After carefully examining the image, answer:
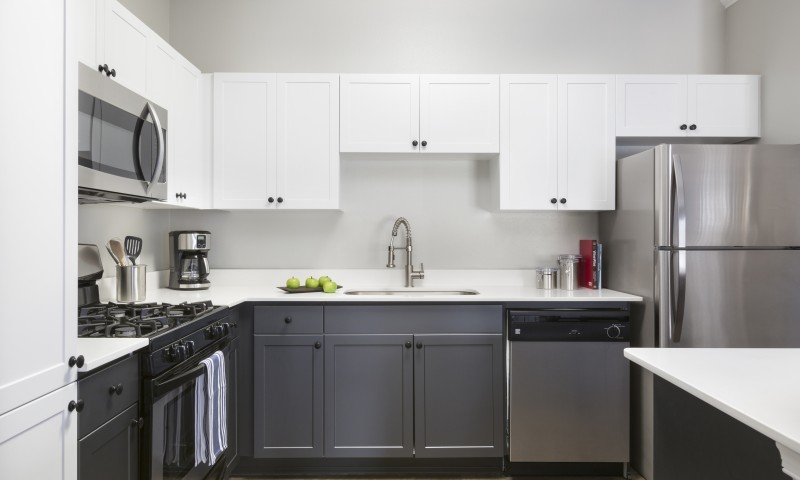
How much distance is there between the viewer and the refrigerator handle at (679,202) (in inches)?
95.7

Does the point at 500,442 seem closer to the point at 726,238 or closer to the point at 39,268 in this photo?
the point at 726,238

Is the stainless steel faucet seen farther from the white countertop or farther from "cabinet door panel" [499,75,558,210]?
the white countertop

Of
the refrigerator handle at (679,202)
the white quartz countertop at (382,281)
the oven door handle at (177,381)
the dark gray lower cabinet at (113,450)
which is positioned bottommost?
the dark gray lower cabinet at (113,450)

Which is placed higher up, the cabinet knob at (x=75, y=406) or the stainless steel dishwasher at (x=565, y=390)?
the cabinet knob at (x=75, y=406)

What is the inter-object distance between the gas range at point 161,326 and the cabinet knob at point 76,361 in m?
0.32

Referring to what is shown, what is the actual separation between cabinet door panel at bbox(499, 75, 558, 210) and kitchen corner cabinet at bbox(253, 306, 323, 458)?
140cm

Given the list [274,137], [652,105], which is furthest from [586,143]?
[274,137]

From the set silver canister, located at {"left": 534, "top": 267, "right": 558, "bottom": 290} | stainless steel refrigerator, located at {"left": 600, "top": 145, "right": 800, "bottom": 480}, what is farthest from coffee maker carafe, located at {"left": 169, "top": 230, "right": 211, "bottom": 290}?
stainless steel refrigerator, located at {"left": 600, "top": 145, "right": 800, "bottom": 480}

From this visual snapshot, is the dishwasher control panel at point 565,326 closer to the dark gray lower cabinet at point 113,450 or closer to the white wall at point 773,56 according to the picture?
the white wall at point 773,56

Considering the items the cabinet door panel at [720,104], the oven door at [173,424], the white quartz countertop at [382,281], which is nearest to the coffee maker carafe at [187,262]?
the white quartz countertop at [382,281]

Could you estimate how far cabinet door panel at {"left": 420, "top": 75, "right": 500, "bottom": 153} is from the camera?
9.58ft

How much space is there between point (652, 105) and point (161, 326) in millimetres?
2879

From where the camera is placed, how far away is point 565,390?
8.46 ft

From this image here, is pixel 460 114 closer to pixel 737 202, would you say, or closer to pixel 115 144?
pixel 737 202
